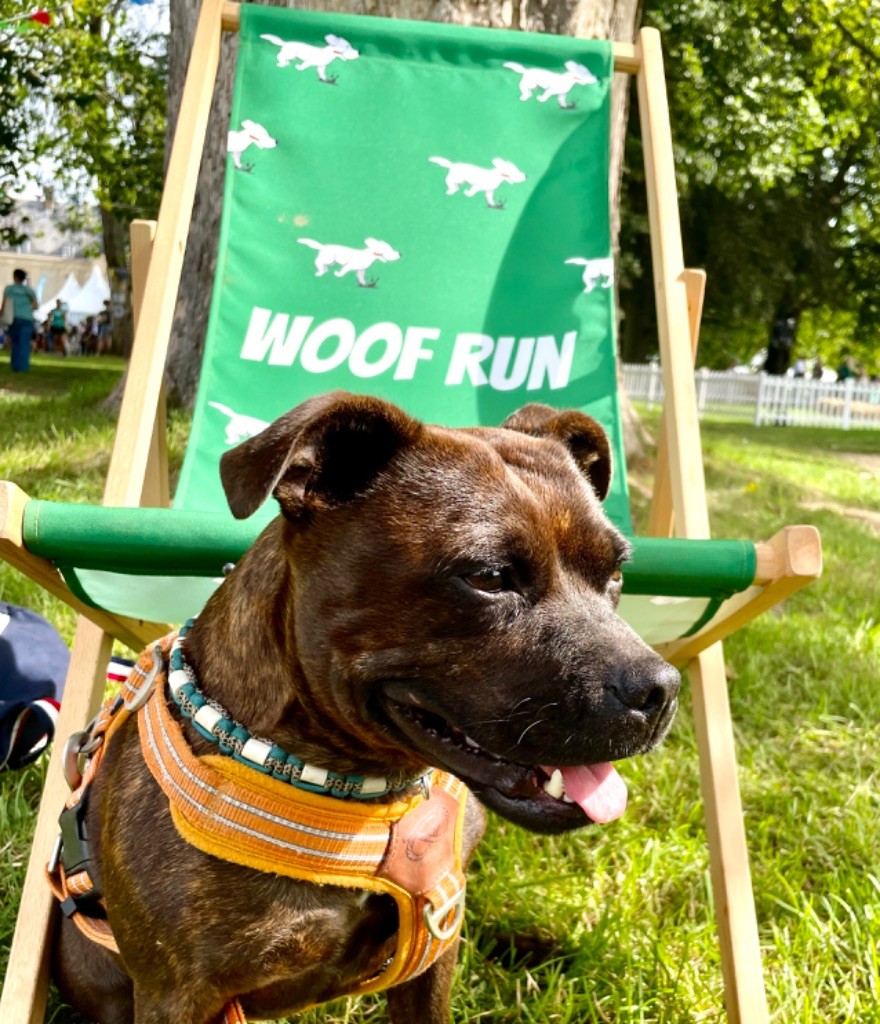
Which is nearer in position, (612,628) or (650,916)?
(612,628)

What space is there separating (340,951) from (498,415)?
198 cm

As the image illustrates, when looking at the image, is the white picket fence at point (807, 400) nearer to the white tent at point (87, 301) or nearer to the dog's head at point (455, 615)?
the dog's head at point (455, 615)

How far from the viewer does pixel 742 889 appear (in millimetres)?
2357

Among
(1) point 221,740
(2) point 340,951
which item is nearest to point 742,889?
(2) point 340,951

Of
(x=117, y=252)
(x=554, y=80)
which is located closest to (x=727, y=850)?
(x=554, y=80)

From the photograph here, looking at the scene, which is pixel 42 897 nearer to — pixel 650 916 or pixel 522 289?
pixel 650 916

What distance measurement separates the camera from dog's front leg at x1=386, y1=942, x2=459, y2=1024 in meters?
2.04

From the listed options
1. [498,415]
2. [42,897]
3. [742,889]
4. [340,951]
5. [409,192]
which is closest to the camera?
[340,951]

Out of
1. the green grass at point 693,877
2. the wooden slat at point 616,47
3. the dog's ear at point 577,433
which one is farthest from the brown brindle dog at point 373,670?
the wooden slat at point 616,47

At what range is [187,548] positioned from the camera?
204 cm

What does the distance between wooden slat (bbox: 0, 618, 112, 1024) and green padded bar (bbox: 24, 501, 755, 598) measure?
0.44m

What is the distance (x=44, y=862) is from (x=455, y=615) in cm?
118

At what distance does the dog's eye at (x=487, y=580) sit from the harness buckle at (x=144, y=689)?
0.63m

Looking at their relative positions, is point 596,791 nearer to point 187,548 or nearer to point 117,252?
point 187,548
